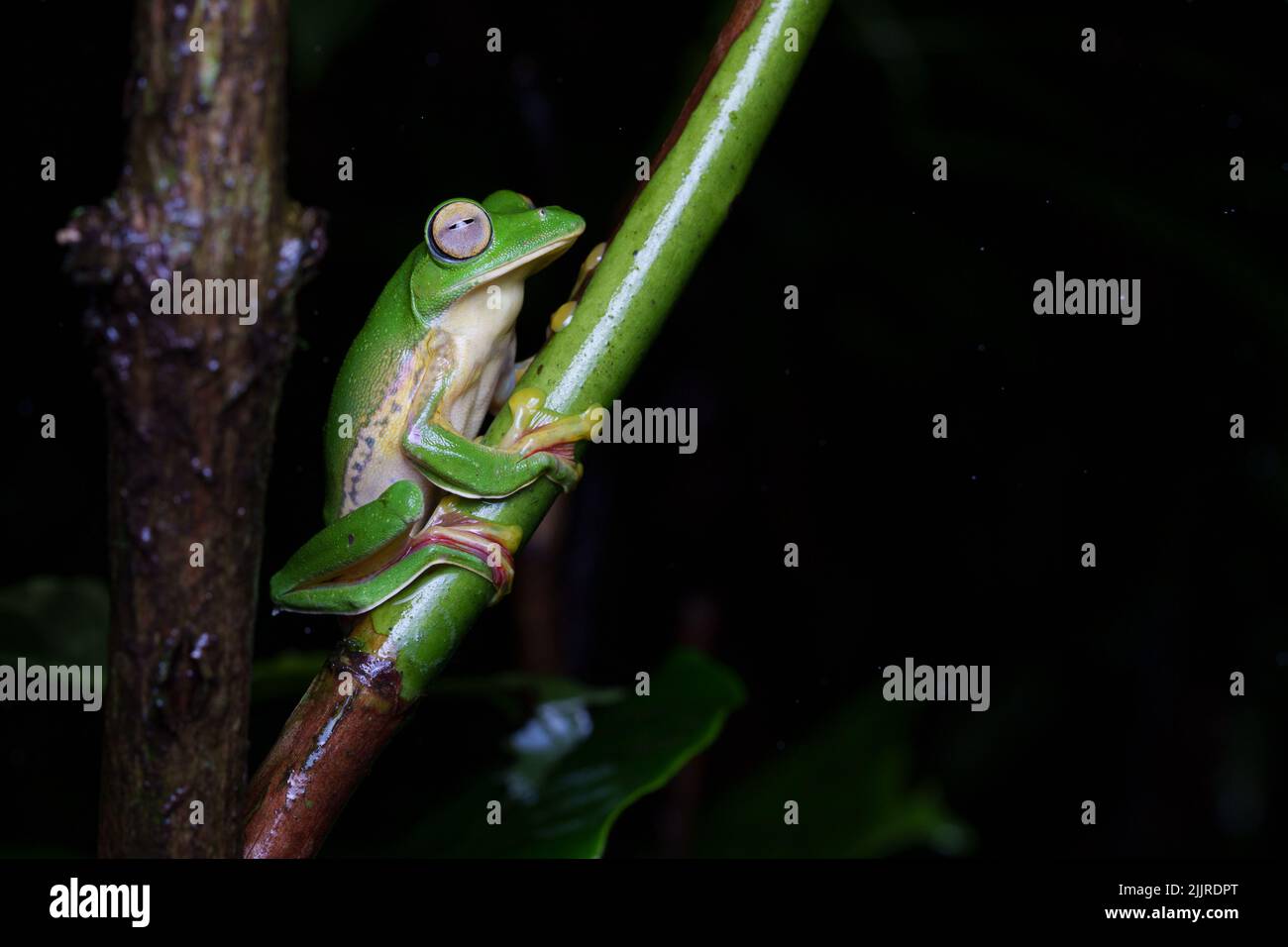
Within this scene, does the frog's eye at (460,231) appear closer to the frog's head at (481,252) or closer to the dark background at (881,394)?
the frog's head at (481,252)

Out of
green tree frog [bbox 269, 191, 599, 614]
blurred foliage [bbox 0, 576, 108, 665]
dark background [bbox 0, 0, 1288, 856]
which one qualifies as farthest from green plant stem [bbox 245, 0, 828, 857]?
dark background [bbox 0, 0, 1288, 856]

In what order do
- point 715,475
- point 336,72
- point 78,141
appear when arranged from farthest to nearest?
point 715,475 → point 336,72 → point 78,141

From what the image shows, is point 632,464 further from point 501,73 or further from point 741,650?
point 501,73

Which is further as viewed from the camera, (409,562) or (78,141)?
(78,141)
